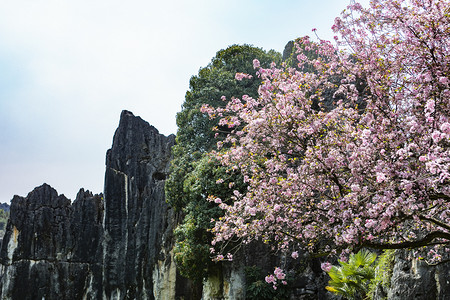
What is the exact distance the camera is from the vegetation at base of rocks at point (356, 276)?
10961 millimetres

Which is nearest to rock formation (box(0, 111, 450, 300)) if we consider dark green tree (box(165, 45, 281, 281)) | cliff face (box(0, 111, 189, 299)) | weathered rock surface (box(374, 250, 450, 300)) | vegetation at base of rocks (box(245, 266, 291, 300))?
cliff face (box(0, 111, 189, 299))

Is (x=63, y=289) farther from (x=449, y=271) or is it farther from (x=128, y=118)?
(x=449, y=271)

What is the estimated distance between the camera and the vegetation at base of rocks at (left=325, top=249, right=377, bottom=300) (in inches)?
432

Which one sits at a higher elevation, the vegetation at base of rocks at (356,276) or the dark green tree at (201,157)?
the dark green tree at (201,157)

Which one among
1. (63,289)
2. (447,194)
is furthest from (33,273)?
(447,194)

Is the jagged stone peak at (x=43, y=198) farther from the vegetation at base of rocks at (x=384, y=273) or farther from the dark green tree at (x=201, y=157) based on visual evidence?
the vegetation at base of rocks at (x=384, y=273)

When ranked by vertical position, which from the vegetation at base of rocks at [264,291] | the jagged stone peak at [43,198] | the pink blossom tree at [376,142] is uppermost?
the jagged stone peak at [43,198]

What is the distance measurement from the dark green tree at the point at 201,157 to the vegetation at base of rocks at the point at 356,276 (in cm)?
508

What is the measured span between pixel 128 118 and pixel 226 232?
26688mm

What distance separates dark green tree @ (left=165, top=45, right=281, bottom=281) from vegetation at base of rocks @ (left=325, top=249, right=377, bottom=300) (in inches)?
200

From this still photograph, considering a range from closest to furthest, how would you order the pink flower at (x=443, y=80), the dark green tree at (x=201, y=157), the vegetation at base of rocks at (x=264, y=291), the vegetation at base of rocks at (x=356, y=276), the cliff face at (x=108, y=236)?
the pink flower at (x=443, y=80) < the vegetation at base of rocks at (x=356, y=276) < the vegetation at base of rocks at (x=264, y=291) < the dark green tree at (x=201, y=157) < the cliff face at (x=108, y=236)

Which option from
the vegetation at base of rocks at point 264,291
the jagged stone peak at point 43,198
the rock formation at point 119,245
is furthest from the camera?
the jagged stone peak at point 43,198

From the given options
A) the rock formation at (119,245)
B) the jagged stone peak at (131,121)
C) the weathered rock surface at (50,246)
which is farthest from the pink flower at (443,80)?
the weathered rock surface at (50,246)

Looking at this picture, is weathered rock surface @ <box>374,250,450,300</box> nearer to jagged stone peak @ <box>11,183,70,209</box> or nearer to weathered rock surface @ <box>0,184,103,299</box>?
weathered rock surface @ <box>0,184,103,299</box>
